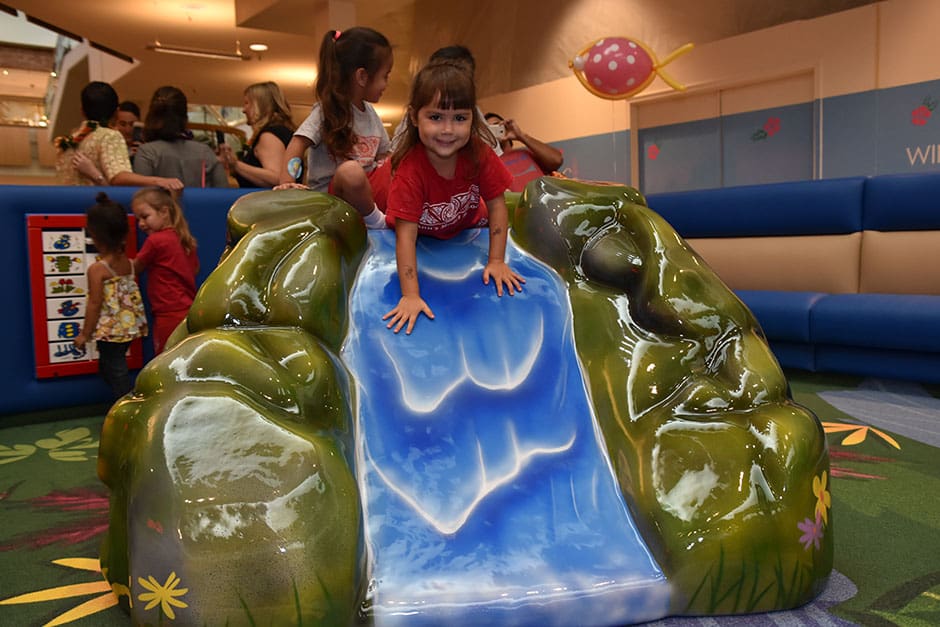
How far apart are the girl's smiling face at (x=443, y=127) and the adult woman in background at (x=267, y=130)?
4.23 ft

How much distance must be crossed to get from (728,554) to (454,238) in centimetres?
91

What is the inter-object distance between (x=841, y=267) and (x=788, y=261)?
0.23 meters

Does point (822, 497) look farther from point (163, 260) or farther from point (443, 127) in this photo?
point (163, 260)

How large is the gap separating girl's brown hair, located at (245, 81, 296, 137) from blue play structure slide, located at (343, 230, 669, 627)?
135cm

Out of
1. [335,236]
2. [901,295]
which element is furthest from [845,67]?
[335,236]

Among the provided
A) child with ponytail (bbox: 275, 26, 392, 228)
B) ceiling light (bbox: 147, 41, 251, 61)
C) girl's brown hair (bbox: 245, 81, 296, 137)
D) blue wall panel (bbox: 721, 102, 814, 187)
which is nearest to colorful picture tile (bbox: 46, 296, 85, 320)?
girl's brown hair (bbox: 245, 81, 296, 137)

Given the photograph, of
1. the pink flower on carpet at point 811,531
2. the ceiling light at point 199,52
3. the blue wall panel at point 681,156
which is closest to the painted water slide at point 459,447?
the pink flower on carpet at point 811,531

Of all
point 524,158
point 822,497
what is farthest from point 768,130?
point 822,497

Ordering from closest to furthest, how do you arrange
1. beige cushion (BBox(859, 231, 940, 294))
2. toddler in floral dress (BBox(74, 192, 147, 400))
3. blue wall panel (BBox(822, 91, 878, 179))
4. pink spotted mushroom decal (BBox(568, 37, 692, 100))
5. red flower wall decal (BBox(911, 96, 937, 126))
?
toddler in floral dress (BBox(74, 192, 147, 400)), beige cushion (BBox(859, 231, 940, 294)), red flower wall decal (BBox(911, 96, 937, 126)), blue wall panel (BBox(822, 91, 878, 179)), pink spotted mushroom decal (BBox(568, 37, 692, 100))

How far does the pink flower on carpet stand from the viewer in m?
1.17

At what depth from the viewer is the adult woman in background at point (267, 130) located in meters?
2.75

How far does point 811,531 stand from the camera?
117cm

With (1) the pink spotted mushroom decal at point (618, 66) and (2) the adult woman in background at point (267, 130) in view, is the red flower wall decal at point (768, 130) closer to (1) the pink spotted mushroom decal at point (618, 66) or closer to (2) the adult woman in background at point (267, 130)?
(1) the pink spotted mushroom decal at point (618, 66)

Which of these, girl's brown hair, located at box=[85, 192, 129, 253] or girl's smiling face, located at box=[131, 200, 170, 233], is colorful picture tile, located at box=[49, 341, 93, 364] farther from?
girl's smiling face, located at box=[131, 200, 170, 233]
